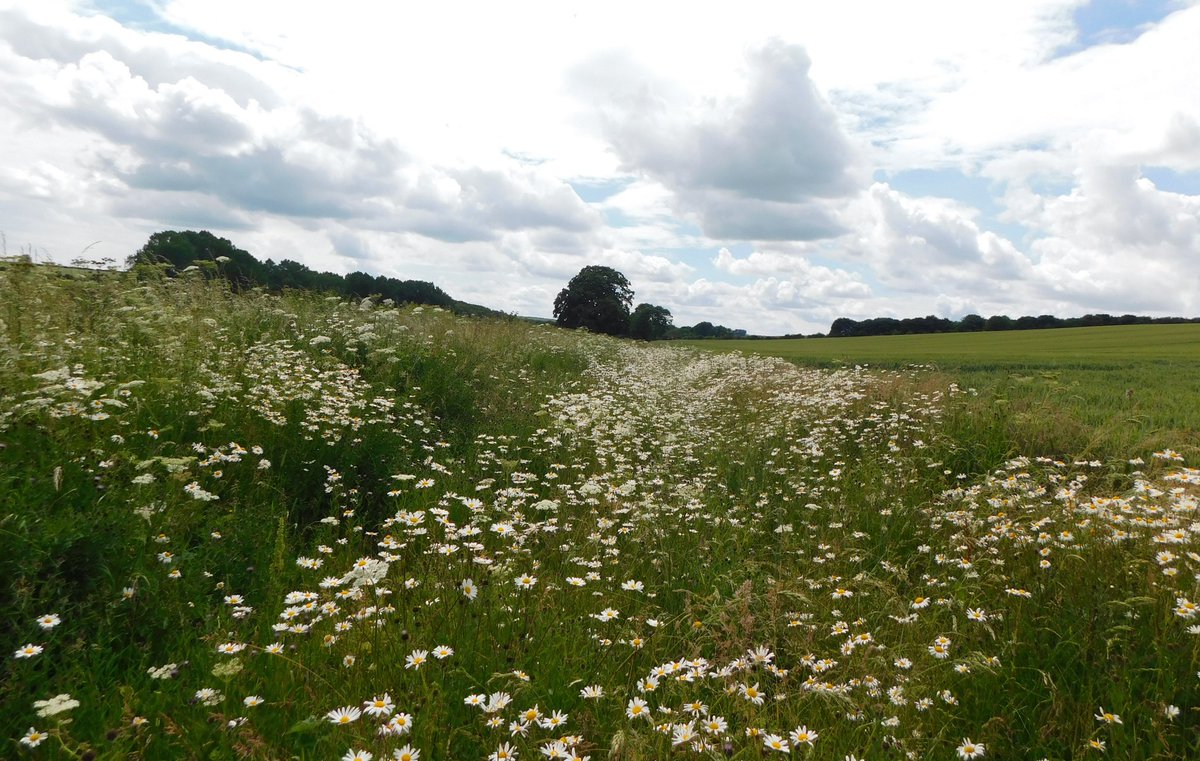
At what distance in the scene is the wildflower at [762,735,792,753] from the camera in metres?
2.36

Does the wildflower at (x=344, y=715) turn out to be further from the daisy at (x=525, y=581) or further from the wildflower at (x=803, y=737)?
the wildflower at (x=803, y=737)

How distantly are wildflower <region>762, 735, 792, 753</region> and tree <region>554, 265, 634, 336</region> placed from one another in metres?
62.0

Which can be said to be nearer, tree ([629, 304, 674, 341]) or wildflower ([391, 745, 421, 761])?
wildflower ([391, 745, 421, 761])

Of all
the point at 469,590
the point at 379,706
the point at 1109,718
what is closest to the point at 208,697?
the point at 379,706

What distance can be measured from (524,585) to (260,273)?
30381mm

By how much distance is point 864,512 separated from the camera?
5633 mm

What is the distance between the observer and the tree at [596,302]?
6550cm

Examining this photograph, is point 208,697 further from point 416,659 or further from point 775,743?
point 775,743

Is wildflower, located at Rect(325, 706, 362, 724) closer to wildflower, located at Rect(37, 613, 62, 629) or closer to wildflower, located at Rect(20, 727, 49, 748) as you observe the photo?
wildflower, located at Rect(20, 727, 49, 748)

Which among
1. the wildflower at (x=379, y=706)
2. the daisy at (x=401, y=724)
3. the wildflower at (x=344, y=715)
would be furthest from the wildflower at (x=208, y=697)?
the daisy at (x=401, y=724)

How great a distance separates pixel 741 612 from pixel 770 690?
424mm

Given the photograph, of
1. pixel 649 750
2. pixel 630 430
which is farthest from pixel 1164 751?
pixel 630 430

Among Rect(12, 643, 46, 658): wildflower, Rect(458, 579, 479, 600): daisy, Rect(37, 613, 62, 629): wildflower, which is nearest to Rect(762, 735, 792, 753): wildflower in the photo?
Rect(458, 579, 479, 600): daisy

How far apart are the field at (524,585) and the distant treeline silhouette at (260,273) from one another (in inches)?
201
